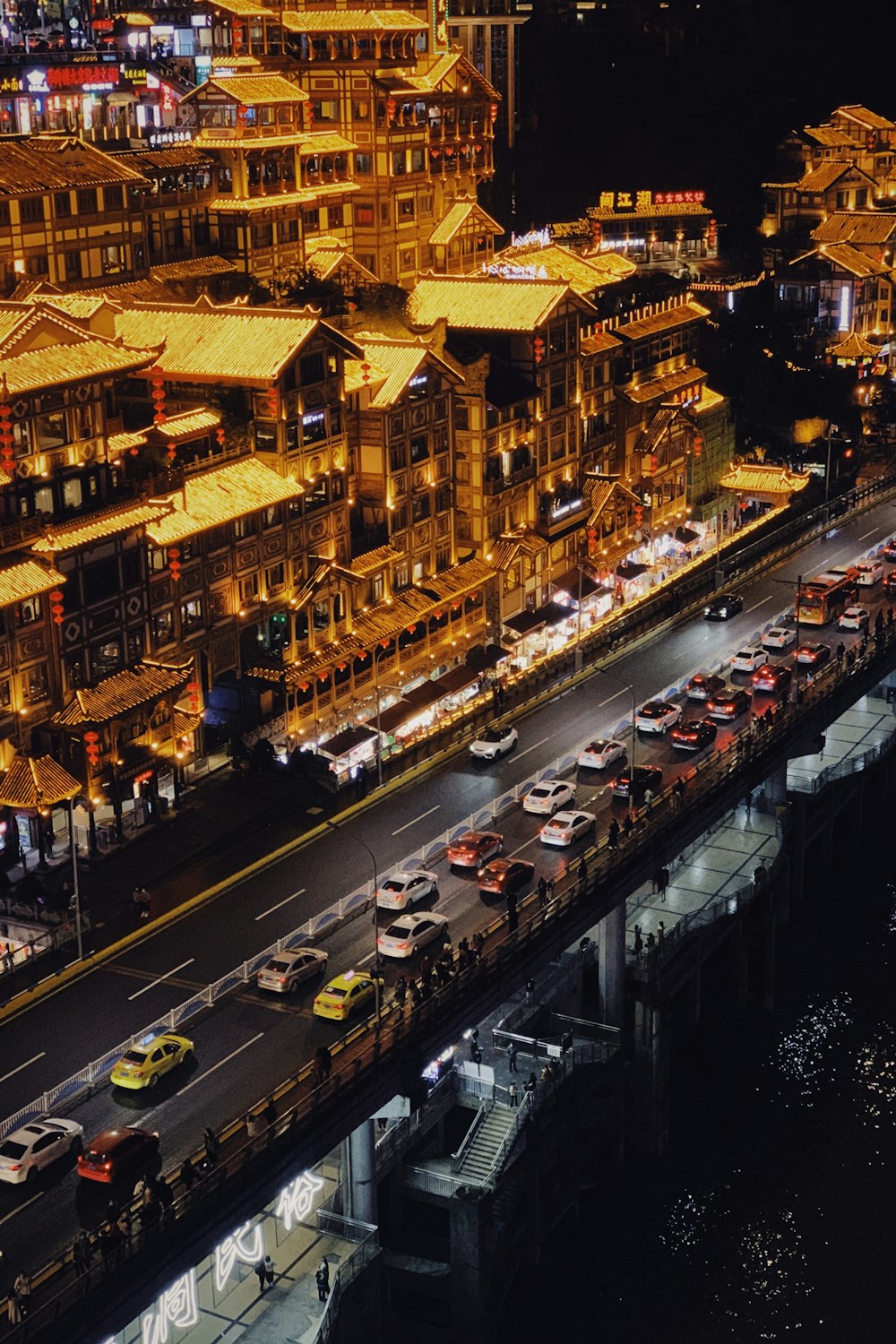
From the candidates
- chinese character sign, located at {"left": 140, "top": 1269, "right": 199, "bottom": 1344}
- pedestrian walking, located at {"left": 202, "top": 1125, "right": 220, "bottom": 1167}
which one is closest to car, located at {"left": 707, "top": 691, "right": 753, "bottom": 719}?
chinese character sign, located at {"left": 140, "top": 1269, "right": 199, "bottom": 1344}

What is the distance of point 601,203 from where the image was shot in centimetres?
17638

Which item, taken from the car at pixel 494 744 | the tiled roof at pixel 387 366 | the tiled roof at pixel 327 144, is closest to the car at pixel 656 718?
the car at pixel 494 744

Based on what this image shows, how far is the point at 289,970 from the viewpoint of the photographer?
73.6 m

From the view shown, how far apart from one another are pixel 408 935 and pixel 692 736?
2665cm

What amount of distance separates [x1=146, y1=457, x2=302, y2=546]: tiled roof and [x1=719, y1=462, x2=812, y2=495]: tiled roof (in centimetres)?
5837

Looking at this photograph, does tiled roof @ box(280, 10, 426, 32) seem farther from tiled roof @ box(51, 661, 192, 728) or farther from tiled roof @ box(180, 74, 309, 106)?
tiled roof @ box(51, 661, 192, 728)

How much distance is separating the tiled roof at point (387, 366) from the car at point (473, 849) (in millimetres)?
31374

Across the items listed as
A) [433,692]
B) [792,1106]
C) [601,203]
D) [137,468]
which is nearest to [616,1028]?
[792,1106]

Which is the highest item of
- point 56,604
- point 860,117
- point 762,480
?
point 860,117

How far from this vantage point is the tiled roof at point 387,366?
109 meters

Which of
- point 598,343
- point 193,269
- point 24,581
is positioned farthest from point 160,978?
point 598,343

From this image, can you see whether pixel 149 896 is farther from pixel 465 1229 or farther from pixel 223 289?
pixel 223 289

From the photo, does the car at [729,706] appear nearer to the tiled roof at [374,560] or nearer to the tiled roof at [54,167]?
the tiled roof at [374,560]

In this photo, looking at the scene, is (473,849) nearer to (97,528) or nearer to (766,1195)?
(766,1195)
